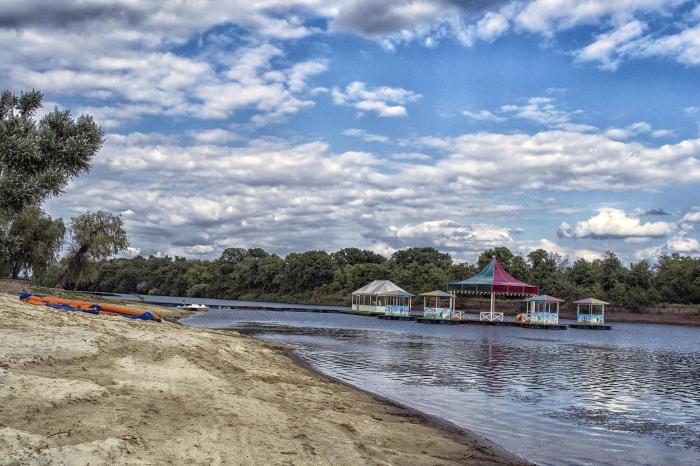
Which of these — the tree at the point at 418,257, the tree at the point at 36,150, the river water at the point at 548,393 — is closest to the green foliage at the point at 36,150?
the tree at the point at 36,150

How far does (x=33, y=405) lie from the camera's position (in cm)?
811

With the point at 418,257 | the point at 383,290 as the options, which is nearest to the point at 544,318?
the point at 383,290

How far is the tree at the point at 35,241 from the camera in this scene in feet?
→ 167

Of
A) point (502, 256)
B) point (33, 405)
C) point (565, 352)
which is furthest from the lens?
point (502, 256)

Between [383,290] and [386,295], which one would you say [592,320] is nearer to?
[386,295]

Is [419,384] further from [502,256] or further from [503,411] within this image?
[502,256]

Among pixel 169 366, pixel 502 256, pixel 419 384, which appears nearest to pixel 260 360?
pixel 419 384

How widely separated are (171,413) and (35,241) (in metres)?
49.7

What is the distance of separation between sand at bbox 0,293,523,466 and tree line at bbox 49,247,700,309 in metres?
66.1

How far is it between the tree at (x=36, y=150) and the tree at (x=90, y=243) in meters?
38.9

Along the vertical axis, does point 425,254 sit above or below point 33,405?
above

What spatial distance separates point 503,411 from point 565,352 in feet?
80.0

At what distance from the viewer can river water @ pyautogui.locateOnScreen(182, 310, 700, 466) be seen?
1327 centimetres

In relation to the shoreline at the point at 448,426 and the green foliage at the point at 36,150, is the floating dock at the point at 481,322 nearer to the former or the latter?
the green foliage at the point at 36,150
